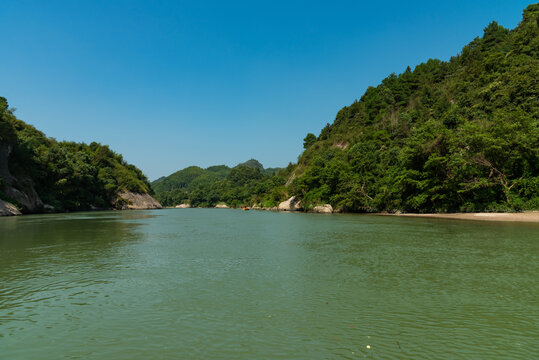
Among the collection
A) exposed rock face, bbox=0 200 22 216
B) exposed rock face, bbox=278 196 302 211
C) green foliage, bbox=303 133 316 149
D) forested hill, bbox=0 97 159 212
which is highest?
green foliage, bbox=303 133 316 149

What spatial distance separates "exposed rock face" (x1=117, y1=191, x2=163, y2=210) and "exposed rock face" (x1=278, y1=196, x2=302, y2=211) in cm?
6407

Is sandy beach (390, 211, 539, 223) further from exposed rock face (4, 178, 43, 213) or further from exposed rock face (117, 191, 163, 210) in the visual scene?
exposed rock face (117, 191, 163, 210)

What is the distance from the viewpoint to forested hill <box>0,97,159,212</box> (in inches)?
2581

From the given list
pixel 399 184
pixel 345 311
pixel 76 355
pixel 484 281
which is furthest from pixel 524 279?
pixel 399 184

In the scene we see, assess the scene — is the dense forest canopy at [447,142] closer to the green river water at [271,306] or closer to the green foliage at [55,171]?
the green river water at [271,306]

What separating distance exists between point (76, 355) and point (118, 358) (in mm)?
867

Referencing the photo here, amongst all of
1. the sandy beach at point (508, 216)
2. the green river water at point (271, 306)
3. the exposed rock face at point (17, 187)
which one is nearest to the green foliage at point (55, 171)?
the exposed rock face at point (17, 187)

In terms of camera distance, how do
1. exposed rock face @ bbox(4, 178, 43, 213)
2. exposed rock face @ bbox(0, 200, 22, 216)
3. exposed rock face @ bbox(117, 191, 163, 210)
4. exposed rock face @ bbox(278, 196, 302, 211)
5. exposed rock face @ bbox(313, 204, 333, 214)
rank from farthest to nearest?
exposed rock face @ bbox(117, 191, 163, 210) → exposed rock face @ bbox(278, 196, 302, 211) → exposed rock face @ bbox(313, 204, 333, 214) → exposed rock face @ bbox(4, 178, 43, 213) → exposed rock face @ bbox(0, 200, 22, 216)

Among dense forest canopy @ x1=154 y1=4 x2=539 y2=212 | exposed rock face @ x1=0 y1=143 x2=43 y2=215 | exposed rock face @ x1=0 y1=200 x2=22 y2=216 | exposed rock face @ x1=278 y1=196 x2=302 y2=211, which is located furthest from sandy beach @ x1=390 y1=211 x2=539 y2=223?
exposed rock face @ x1=0 y1=143 x2=43 y2=215

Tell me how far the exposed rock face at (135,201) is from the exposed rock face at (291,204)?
64073 mm

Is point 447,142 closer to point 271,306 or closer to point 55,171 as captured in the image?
point 271,306

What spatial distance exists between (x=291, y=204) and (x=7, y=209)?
71.6 metres

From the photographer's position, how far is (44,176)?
3145 inches

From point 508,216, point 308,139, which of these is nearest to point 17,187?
point 508,216
